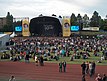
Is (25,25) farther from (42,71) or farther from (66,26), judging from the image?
(42,71)

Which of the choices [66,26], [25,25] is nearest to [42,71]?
[66,26]

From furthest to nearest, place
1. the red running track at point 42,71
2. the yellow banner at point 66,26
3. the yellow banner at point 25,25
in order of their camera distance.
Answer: the yellow banner at point 25,25 → the yellow banner at point 66,26 → the red running track at point 42,71

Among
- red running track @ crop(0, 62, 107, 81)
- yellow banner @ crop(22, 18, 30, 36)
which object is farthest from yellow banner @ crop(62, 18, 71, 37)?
red running track @ crop(0, 62, 107, 81)

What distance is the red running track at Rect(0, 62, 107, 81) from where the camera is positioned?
29.5 meters

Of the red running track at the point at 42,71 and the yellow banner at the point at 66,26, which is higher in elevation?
the yellow banner at the point at 66,26

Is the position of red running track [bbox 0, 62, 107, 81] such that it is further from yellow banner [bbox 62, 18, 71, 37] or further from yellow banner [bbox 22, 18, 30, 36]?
yellow banner [bbox 22, 18, 30, 36]

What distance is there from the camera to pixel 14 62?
38.8m

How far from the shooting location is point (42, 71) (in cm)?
3256

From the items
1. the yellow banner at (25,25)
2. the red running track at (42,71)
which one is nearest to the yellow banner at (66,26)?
the yellow banner at (25,25)

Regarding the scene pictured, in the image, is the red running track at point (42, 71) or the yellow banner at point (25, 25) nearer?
the red running track at point (42, 71)

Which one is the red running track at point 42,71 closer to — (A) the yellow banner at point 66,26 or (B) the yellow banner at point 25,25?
(A) the yellow banner at point 66,26

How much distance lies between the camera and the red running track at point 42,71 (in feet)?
96.7

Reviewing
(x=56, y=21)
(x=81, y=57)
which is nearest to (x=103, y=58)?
(x=81, y=57)

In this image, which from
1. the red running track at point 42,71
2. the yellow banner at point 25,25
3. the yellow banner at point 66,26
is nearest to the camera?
the red running track at point 42,71
